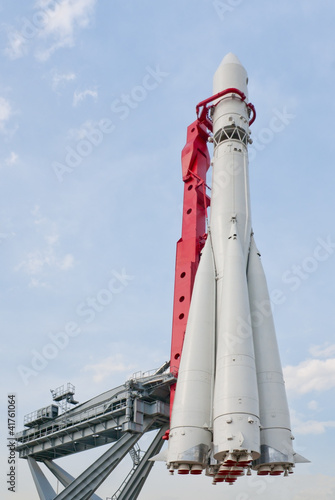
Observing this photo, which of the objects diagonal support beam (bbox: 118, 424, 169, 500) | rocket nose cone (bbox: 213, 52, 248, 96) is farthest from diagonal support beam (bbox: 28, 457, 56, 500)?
rocket nose cone (bbox: 213, 52, 248, 96)

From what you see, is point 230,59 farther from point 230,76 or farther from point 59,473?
point 59,473

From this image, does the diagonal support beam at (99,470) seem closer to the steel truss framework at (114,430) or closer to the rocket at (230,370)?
the steel truss framework at (114,430)

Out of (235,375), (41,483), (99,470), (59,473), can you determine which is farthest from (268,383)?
(41,483)

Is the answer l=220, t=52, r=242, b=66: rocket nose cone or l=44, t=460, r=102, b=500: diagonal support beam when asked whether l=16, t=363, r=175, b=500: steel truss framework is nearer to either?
l=44, t=460, r=102, b=500: diagonal support beam

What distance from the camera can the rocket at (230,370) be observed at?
60.2ft

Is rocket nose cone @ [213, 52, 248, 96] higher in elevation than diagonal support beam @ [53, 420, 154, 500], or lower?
higher

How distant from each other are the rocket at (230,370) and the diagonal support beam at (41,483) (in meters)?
15.0

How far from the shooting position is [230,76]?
30250 millimetres

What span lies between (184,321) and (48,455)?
13930 mm

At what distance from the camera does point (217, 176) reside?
2708cm

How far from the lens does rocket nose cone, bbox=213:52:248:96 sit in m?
30.0

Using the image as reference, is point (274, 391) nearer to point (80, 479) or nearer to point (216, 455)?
point (216, 455)

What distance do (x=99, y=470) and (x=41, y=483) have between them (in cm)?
693

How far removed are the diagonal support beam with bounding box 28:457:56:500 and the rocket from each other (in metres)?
15.0
